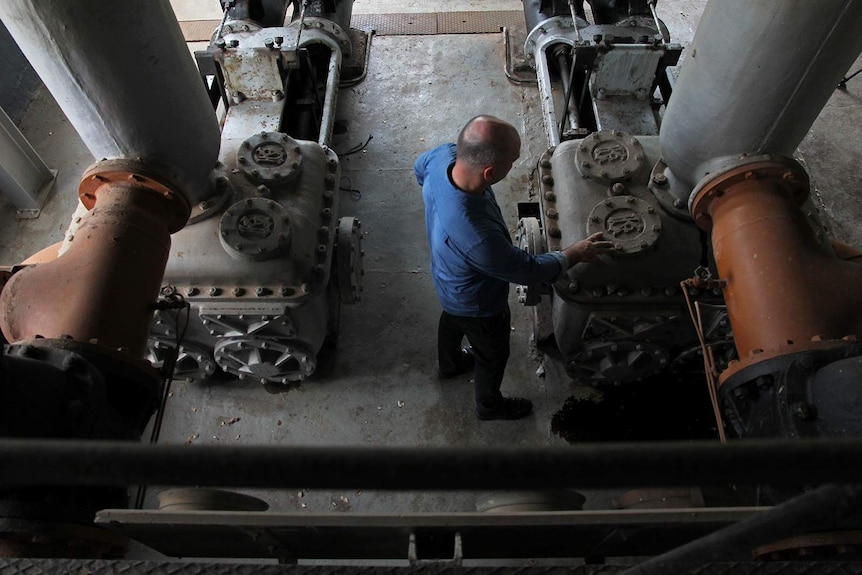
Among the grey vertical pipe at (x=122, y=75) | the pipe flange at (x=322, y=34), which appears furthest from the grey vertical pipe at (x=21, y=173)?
the grey vertical pipe at (x=122, y=75)

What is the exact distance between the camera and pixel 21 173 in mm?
3393

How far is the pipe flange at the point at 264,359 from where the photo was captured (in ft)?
8.14

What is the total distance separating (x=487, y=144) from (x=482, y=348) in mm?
867

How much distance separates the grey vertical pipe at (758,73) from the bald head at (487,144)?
52cm

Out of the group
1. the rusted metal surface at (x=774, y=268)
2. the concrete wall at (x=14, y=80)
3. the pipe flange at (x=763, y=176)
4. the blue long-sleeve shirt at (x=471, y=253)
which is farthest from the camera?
the concrete wall at (x=14, y=80)

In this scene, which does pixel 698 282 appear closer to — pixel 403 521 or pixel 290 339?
pixel 403 521

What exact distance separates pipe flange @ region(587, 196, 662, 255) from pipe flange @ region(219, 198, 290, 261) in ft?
3.68

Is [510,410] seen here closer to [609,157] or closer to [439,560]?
[609,157]

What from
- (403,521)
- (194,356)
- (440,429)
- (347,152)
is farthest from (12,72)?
(403,521)

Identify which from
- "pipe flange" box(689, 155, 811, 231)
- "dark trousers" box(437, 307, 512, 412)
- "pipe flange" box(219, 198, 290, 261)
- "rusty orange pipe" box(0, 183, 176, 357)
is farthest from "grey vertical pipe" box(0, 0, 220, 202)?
"pipe flange" box(689, 155, 811, 231)

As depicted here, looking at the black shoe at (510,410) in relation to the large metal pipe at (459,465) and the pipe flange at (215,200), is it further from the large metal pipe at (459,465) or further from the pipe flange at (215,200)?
the large metal pipe at (459,465)

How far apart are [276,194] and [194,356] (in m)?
0.79

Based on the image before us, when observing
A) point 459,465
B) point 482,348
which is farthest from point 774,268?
point 459,465

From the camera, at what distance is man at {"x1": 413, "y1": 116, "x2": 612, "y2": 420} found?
1819 mm
